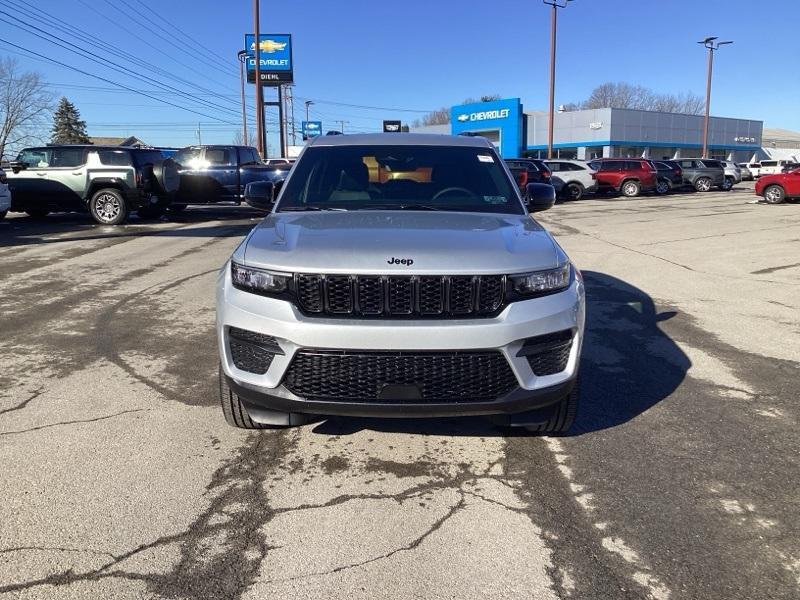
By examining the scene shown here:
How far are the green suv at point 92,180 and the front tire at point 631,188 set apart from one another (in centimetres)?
2142

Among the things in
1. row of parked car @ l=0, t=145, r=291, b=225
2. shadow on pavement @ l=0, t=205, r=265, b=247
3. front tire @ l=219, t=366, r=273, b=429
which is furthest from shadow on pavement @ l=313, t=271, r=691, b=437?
row of parked car @ l=0, t=145, r=291, b=225

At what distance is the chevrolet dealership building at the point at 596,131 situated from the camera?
170ft

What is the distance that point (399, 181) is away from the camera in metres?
4.62

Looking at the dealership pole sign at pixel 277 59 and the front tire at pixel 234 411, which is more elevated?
the dealership pole sign at pixel 277 59

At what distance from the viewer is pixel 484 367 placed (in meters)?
3.09

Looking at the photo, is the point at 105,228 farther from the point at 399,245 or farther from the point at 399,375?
the point at 399,375

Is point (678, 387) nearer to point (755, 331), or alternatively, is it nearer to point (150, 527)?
point (755, 331)

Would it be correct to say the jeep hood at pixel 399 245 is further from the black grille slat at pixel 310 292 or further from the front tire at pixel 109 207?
the front tire at pixel 109 207

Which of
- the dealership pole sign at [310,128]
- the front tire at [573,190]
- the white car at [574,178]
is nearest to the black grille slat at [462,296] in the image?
the white car at [574,178]

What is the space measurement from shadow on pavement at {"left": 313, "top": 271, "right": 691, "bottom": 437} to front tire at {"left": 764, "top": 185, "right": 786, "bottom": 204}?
19707 millimetres

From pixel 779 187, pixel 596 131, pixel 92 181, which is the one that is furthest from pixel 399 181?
pixel 596 131

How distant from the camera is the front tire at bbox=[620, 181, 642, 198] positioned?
2988 centimetres

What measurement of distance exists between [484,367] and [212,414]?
201cm

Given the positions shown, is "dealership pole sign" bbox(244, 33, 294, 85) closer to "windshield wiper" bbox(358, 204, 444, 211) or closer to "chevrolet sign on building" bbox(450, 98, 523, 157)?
"chevrolet sign on building" bbox(450, 98, 523, 157)
